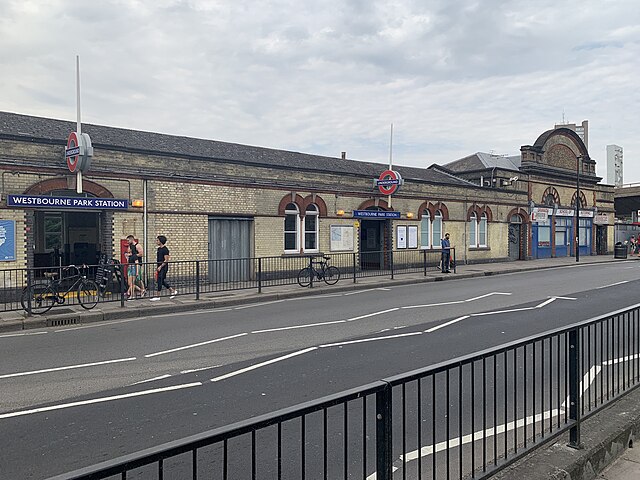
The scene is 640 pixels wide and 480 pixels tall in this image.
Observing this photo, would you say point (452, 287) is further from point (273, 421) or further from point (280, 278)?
point (273, 421)

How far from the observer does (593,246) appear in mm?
42688

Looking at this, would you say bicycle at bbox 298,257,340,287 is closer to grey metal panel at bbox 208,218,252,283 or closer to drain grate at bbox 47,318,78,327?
grey metal panel at bbox 208,218,252,283

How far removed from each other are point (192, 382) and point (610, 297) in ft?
42.1

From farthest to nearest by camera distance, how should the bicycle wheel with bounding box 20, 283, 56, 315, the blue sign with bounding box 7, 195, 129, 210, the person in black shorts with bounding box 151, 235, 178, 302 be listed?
1. the person in black shorts with bounding box 151, 235, 178, 302
2. the blue sign with bounding box 7, 195, 129, 210
3. the bicycle wheel with bounding box 20, 283, 56, 315

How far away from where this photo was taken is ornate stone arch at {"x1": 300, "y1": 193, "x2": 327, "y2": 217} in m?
21.7

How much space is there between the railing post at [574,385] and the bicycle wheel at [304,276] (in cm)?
1416

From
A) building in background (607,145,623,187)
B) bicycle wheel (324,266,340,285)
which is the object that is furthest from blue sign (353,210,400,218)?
building in background (607,145,623,187)

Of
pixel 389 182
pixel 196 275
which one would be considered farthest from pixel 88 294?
pixel 389 182

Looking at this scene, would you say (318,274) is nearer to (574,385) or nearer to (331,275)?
(331,275)

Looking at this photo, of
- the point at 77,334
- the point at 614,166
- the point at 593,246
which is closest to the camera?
the point at 77,334

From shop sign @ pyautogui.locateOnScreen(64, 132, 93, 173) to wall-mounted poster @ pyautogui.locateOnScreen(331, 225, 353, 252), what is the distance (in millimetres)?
10927

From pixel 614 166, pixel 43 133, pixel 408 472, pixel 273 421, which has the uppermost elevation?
pixel 614 166

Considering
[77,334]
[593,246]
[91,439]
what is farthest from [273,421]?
[593,246]

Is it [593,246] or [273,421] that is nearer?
[273,421]
